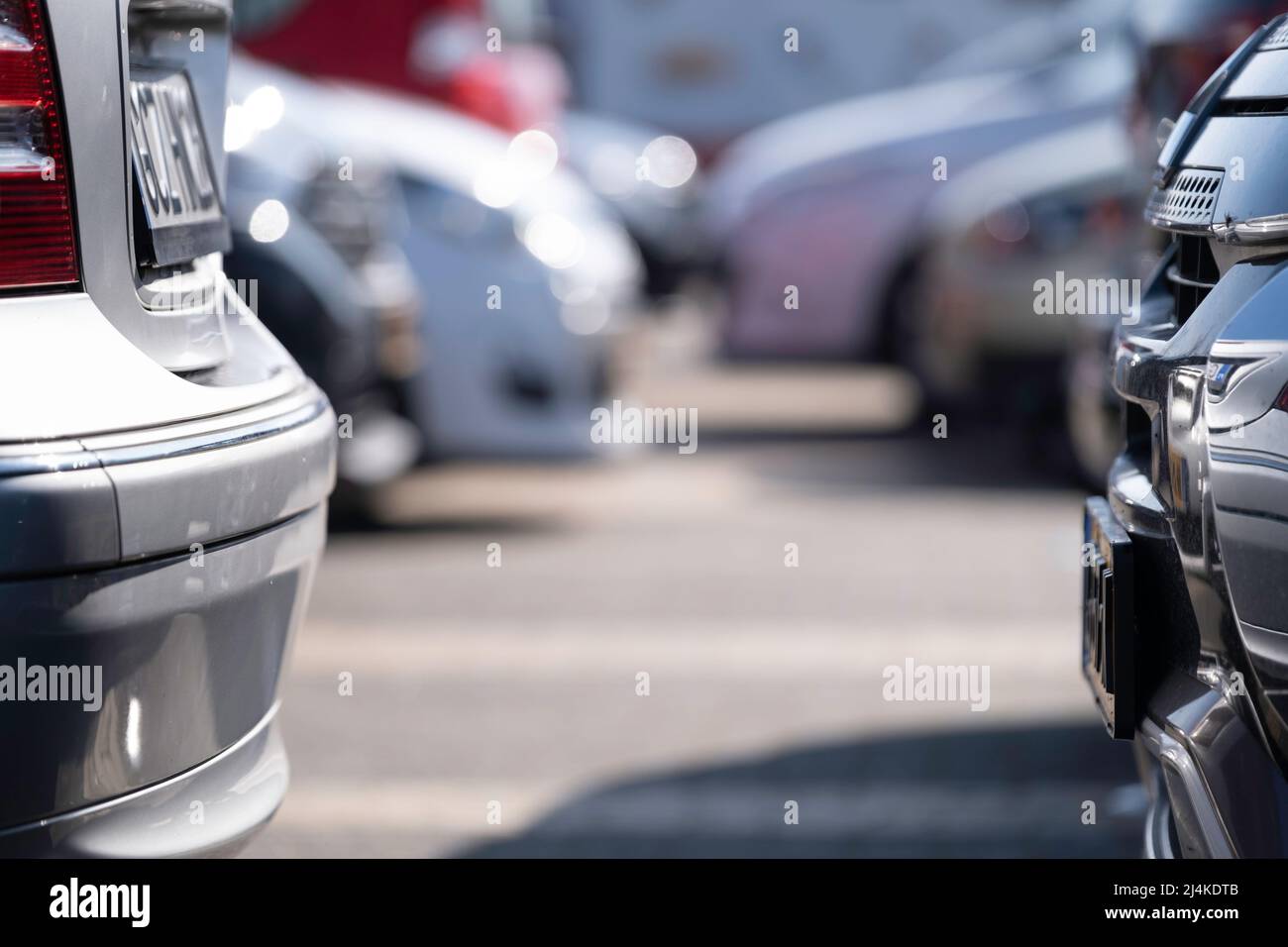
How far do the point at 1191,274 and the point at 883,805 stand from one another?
1677 millimetres

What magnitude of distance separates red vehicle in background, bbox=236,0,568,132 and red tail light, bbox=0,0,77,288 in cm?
621

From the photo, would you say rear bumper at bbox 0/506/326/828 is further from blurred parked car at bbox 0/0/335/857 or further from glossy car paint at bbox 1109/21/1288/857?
glossy car paint at bbox 1109/21/1288/857

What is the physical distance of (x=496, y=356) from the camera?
6113 millimetres

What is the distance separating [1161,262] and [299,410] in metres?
1.12

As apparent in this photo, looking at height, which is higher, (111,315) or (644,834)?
(111,315)

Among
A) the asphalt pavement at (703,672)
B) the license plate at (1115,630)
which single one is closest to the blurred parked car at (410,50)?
the asphalt pavement at (703,672)

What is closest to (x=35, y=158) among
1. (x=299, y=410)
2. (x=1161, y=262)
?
(x=299, y=410)

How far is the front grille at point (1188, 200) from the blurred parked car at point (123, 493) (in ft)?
3.43

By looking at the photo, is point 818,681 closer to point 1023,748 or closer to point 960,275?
point 1023,748

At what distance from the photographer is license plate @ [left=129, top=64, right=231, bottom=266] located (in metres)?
2.06

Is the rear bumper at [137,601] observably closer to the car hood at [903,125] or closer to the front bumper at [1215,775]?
the front bumper at [1215,775]

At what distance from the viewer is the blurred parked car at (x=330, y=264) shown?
5367mm
